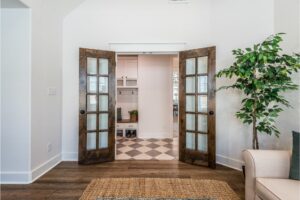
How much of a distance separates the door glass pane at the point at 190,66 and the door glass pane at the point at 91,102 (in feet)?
5.96

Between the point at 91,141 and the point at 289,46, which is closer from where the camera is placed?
the point at 289,46

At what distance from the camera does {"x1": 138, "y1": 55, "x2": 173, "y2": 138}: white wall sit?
5.21m

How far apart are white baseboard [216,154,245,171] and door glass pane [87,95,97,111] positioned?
8.17 ft

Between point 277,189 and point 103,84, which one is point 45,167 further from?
point 277,189

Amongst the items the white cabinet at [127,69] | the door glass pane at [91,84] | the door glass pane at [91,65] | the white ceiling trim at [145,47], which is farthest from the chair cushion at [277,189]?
the white cabinet at [127,69]

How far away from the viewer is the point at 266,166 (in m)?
1.66

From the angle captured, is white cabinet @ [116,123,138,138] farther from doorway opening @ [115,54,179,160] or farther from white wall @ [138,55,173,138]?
white wall @ [138,55,173,138]

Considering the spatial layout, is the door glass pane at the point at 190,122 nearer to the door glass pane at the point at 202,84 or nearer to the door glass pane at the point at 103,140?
the door glass pane at the point at 202,84

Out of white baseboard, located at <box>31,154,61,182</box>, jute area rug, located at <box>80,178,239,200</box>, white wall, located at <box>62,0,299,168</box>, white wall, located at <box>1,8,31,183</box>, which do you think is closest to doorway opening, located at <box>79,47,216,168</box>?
white wall, located at <box>62,0,299,168</box>

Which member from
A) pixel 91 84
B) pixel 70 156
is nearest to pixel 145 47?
pixel 91 84

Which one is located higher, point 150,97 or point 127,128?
point 150,97

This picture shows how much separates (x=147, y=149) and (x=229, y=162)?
177 centimetres

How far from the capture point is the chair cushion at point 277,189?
135 centimetres

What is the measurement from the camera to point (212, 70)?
9.91 feet
